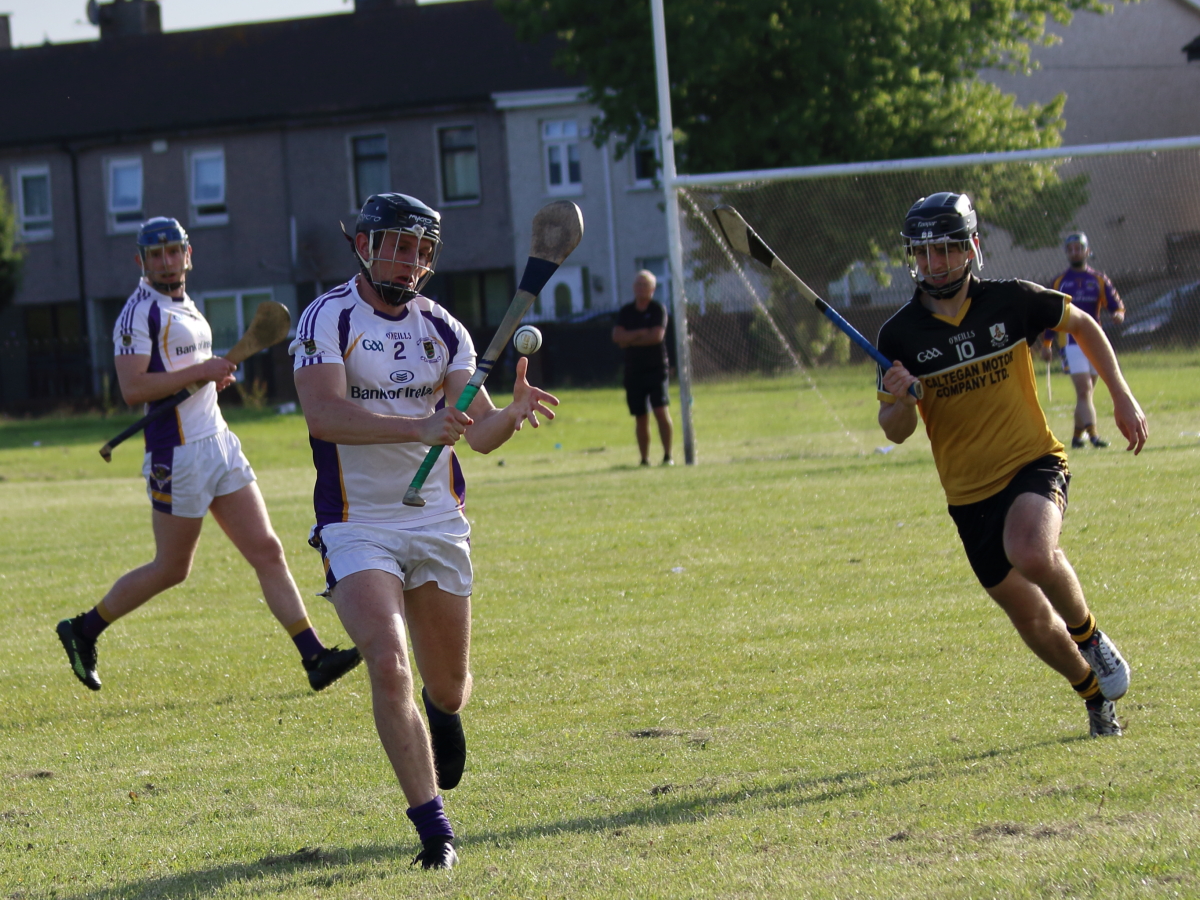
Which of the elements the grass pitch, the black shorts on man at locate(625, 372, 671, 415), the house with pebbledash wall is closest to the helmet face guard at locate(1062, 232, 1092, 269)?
the grass pitch

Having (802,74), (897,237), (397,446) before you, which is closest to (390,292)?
(397,446)

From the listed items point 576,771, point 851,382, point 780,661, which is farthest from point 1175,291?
point 576,771

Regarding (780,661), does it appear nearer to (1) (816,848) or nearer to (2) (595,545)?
(1) (816,848)

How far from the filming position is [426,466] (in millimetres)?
4801

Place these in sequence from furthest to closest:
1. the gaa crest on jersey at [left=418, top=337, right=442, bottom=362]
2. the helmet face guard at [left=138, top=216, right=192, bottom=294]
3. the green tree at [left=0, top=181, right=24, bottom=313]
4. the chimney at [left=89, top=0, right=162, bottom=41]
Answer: the chimney at [left=89, top=0, right=162, bottom=41]
the green tree at [left=0, top=181, right=24, bottom=313]
the helmet face guard at [left=138, top=216, right=192, bottom=294]
the gaa crest on jersey at [left=418, top=337, right=442, bottom=362]

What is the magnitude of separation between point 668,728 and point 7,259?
30.4 m

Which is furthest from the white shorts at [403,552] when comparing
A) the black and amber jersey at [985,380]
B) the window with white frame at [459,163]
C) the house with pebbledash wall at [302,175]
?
the window with white frame at [459,163]

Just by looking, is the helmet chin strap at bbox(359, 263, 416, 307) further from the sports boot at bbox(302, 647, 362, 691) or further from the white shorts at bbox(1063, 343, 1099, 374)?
the white shorts at bbox(1063, 343, 1099, 374)

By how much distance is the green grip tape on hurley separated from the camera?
4758mm

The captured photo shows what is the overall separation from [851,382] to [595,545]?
7403 millimetres

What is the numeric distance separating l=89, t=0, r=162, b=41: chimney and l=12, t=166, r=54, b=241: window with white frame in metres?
6.22

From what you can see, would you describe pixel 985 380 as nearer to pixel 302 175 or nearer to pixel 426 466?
pixel 426 466

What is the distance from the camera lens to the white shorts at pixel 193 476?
712 centimetres

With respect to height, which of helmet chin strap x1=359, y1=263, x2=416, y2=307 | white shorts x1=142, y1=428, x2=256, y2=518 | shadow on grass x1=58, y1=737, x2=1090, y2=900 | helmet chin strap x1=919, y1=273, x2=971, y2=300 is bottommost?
shadow on grass x1=58, y1=737, x2=1090, y2=900
